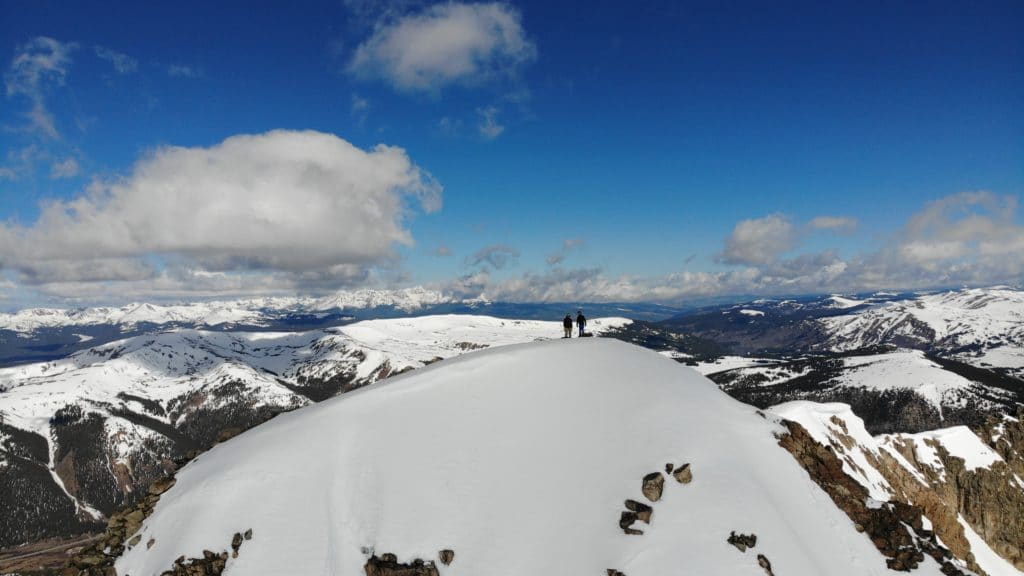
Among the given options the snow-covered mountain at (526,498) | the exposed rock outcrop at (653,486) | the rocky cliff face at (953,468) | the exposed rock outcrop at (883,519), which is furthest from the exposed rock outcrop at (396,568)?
the rocky cliff face at (953,468)

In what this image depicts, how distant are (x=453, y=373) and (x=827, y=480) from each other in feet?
83.0

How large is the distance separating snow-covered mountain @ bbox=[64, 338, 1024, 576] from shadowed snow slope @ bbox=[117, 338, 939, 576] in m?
0.09

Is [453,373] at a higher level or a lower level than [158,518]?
higher

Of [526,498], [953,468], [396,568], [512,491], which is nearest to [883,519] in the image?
[526,498]

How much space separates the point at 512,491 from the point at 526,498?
35.0 inches

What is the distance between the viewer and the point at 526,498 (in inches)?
990

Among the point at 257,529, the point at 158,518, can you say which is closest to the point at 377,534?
the point at 257,529

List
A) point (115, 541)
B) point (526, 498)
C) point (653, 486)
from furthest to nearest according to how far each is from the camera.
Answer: point (115, 541) → point (526, 498) → point (653, 486)

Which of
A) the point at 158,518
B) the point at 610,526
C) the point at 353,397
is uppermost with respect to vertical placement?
the point at 353,397

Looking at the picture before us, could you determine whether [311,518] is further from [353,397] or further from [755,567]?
[755,567]

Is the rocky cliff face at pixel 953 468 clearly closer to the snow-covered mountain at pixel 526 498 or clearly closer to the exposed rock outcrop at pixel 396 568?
the snow-covered mountain at pixel 526 498

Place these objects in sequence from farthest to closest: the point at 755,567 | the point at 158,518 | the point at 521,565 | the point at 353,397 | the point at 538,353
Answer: the point at 538,353 < the point at 353,397 < the point at 158,518 < the point at 521,565 < the point at 755,567

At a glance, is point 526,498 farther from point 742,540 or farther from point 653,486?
point 742,540

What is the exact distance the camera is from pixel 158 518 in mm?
26625
